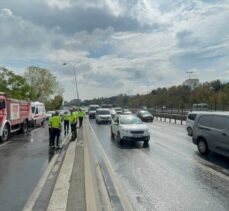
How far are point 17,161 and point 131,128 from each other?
632cm

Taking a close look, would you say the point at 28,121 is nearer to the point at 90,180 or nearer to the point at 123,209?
the point at 90,180

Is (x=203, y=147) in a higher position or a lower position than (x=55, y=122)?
lower

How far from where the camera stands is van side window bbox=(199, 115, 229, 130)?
1077cm

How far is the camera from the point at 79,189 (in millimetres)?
6855

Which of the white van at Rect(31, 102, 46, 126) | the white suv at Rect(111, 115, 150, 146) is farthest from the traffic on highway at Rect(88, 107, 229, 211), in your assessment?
the white van at Rect(31, 102, 46, 126)

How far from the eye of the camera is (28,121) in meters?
26.2

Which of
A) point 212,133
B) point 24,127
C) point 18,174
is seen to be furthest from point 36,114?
point 212,133

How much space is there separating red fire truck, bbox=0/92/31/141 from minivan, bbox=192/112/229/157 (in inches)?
452

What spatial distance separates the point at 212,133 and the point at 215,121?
1.60ft

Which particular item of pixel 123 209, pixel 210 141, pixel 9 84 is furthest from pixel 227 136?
pixel 9 84

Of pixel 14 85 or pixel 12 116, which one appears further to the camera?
pixel 14 85

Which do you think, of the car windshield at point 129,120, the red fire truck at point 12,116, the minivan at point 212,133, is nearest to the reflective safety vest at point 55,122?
the car windshield at point 129,120

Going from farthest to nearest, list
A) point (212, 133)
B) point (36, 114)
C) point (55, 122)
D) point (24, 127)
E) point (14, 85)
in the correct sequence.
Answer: point (14, 85) < point (36, 114) < point (24, 127) < point (55, 122) < point (212, 133)

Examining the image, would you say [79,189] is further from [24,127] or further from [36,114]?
[36,114]
